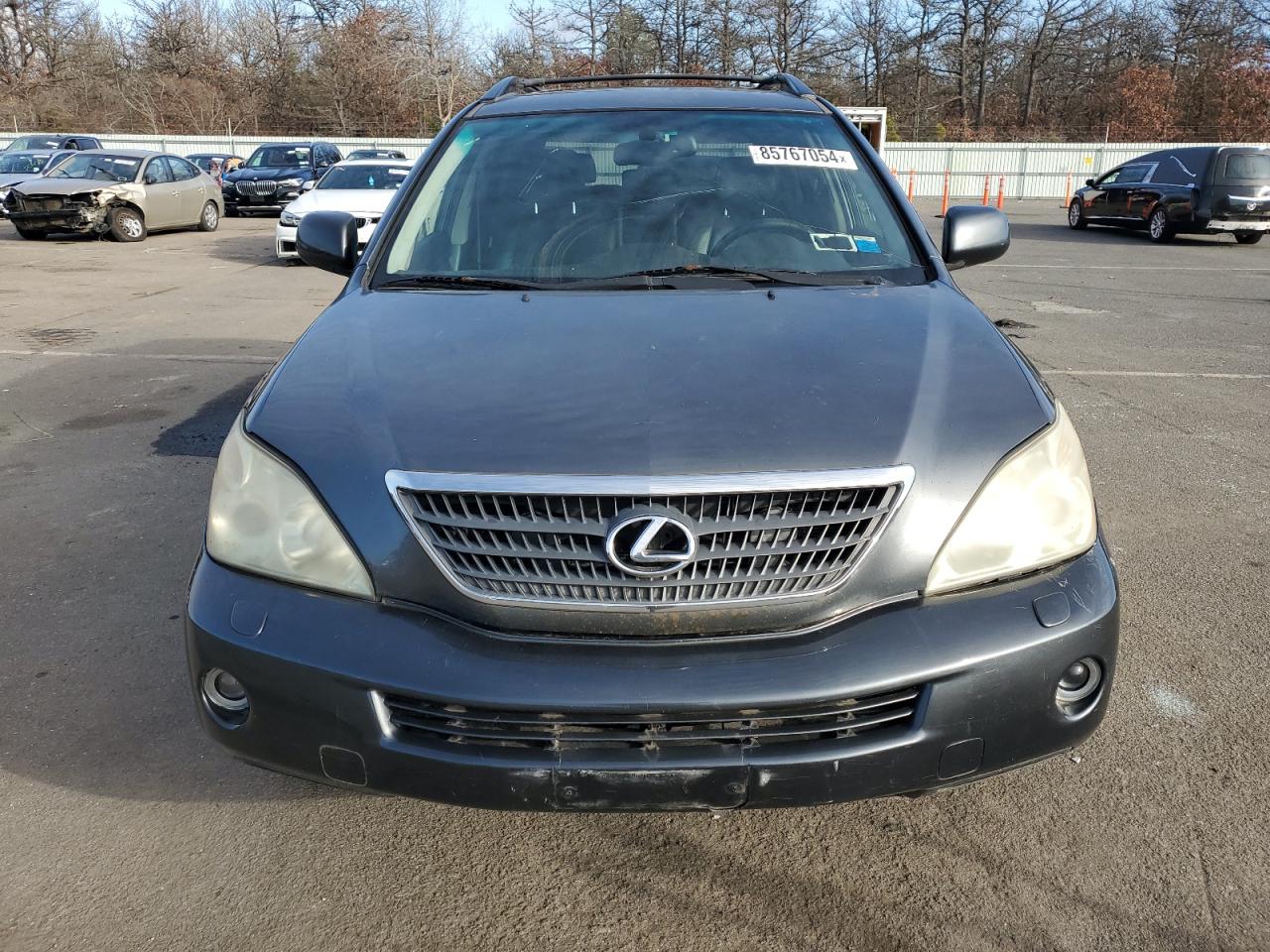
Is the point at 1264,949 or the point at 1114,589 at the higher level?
the point at 1114,589

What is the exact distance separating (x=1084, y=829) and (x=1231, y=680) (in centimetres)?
103

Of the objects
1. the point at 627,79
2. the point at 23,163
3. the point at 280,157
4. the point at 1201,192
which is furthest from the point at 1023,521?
the point at 23,163

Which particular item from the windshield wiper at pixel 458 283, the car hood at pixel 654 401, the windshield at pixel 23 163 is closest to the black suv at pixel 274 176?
the windshield at pixel 23 163

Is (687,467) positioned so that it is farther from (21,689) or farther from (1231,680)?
(21,689)

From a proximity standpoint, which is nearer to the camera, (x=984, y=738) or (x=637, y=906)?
(x=984, y=738)

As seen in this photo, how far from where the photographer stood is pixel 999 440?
6.88 ft

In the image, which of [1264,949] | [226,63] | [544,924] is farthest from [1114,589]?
[226,63]

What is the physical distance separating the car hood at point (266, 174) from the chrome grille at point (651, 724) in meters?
23.2

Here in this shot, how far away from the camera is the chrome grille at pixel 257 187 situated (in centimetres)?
2289

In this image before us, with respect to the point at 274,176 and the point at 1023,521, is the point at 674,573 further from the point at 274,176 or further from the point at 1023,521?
the point at 274,176

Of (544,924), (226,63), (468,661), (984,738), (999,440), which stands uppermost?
(226,63)

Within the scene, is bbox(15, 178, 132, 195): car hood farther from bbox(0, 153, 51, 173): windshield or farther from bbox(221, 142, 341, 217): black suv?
bbox(0, 153, 51, 173): windshield

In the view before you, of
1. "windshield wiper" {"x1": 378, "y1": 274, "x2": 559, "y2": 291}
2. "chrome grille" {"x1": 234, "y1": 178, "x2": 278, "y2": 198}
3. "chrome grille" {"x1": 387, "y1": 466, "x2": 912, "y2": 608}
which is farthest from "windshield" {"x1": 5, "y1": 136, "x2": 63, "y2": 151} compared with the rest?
"chrome grille" {"x1": 387, "y1": 466, "x2": 912, "y2": 608}

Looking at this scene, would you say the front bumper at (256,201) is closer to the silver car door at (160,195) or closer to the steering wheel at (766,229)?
the silver car door at (160,195)
